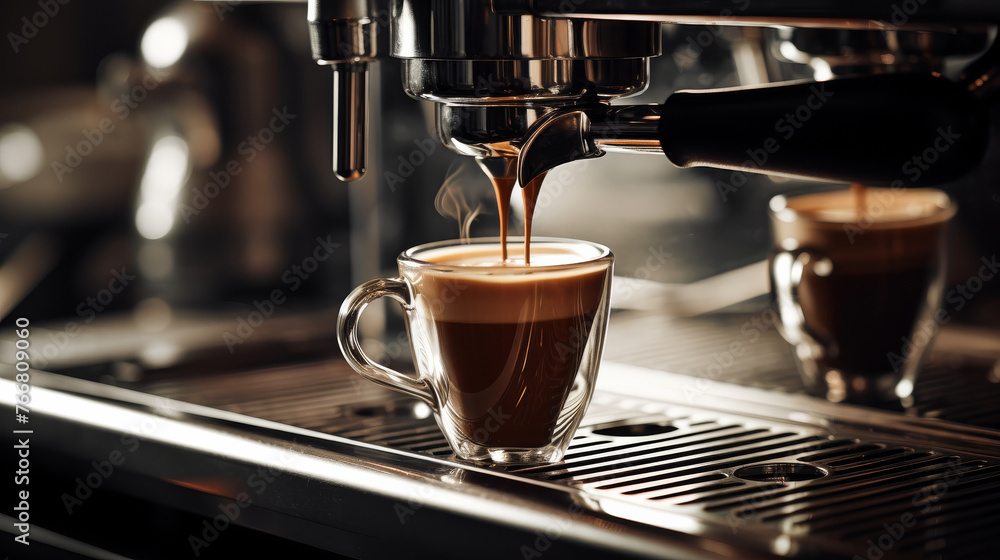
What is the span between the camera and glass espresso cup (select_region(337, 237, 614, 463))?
0.55m

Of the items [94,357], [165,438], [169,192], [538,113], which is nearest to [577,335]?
[538,113]

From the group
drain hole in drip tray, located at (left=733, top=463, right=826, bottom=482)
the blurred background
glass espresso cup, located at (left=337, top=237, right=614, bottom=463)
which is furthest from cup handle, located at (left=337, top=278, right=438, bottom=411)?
the blurred background

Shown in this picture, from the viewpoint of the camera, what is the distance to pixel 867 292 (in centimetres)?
68

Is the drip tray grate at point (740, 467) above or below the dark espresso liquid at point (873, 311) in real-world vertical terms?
below

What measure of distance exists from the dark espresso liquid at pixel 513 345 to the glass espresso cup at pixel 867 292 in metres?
0.17

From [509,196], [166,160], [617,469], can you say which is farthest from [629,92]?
[166,160]

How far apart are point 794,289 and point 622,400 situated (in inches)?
4.7

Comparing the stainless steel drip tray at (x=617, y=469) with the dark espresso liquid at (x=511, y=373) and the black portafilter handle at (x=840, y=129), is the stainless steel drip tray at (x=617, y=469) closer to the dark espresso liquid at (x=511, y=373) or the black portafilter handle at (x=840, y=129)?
the dark espresso liquid at (x=511, y=373)

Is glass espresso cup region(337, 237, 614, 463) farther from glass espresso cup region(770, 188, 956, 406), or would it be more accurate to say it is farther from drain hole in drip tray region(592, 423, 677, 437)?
glass espresso cup region(770, 188, 956, 406)

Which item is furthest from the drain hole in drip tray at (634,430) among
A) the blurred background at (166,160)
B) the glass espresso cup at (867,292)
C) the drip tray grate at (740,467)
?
the blurred background at (166,160)

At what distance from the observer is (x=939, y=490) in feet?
1.68

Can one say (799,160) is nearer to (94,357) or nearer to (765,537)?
(765,537)

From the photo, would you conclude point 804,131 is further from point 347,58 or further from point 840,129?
point 347,58

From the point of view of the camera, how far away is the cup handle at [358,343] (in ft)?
1.93
